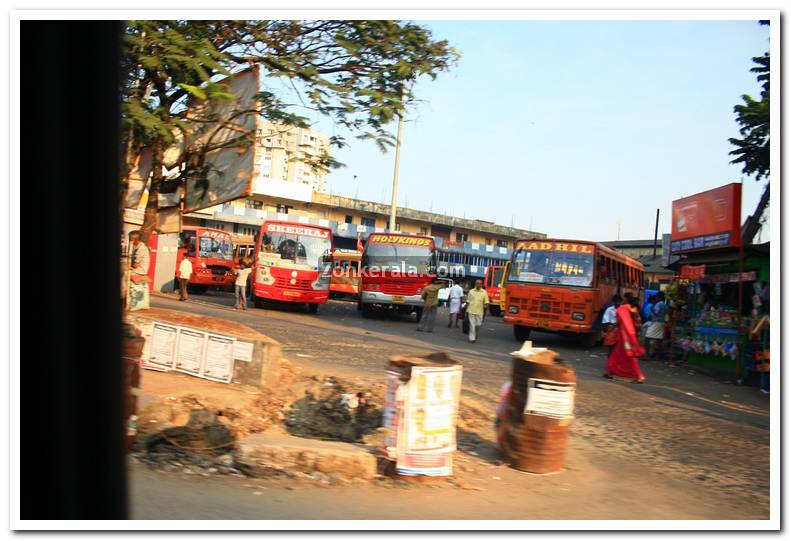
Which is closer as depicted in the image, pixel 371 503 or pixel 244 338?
pixel 371 503

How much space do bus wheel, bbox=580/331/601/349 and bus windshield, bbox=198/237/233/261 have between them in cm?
1627

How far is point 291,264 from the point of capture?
72.4ft

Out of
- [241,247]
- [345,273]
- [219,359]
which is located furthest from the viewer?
[345,273]

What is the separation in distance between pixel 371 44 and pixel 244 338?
463cm

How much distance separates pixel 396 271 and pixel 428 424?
17251mm

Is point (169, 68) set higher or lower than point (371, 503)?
higher

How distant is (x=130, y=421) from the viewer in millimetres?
5922

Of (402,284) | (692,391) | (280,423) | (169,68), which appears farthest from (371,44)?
(402,284)

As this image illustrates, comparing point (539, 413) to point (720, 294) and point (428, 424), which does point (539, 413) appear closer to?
point (428, 424)

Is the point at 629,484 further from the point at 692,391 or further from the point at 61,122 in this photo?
the point at 692,391

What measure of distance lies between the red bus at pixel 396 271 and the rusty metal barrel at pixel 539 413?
1611 centimetres

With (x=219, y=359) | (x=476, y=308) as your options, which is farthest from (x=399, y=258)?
(x=219, y=359)

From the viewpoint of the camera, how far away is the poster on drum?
5.65 meters

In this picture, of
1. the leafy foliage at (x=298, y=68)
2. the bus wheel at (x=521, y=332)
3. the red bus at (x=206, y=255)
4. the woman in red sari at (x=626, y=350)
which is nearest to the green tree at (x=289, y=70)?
the leafy foliage at (x=298, y=68)
